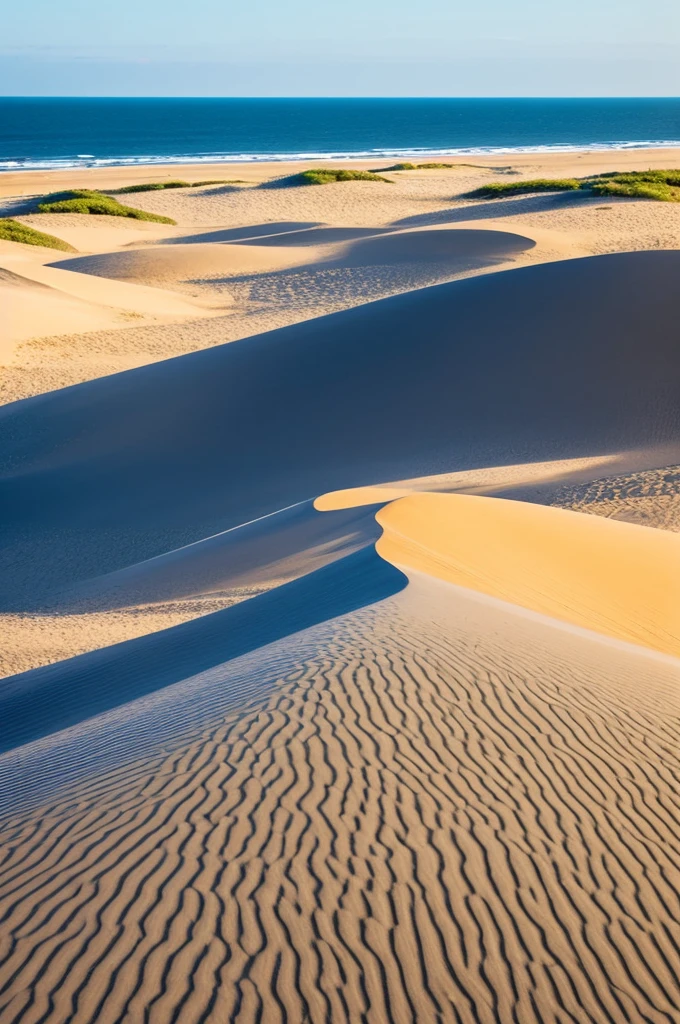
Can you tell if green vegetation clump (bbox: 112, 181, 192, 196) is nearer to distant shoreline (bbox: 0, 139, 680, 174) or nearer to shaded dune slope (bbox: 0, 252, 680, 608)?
distant shoreline (bbox: 0, 139, 680, 174)

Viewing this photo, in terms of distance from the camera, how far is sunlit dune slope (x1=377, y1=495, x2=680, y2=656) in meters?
6.44

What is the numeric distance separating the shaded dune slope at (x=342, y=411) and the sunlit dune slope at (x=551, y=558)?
333cm

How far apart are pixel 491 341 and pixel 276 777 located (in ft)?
38.8

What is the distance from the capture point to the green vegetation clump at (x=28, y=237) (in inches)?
1142

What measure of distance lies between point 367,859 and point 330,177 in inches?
1678

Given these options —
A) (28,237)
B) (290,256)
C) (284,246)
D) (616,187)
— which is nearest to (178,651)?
(290,256)

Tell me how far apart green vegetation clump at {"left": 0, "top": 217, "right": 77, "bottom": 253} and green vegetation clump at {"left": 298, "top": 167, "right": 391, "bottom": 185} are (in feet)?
47.8

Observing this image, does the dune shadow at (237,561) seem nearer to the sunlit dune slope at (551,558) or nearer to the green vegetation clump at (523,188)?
the sunlit dune slope at (551,558)

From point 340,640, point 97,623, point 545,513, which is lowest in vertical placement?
point 97,623

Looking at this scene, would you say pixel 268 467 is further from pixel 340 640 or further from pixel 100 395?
pixel 340 640

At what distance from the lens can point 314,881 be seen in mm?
2676

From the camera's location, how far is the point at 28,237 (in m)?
29.3

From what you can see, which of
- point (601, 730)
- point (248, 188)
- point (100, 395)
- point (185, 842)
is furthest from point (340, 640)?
point (248, 188)

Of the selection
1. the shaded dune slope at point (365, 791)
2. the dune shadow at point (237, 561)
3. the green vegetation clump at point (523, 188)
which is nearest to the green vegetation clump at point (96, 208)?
the green vegetation clump at point (523, 188)
